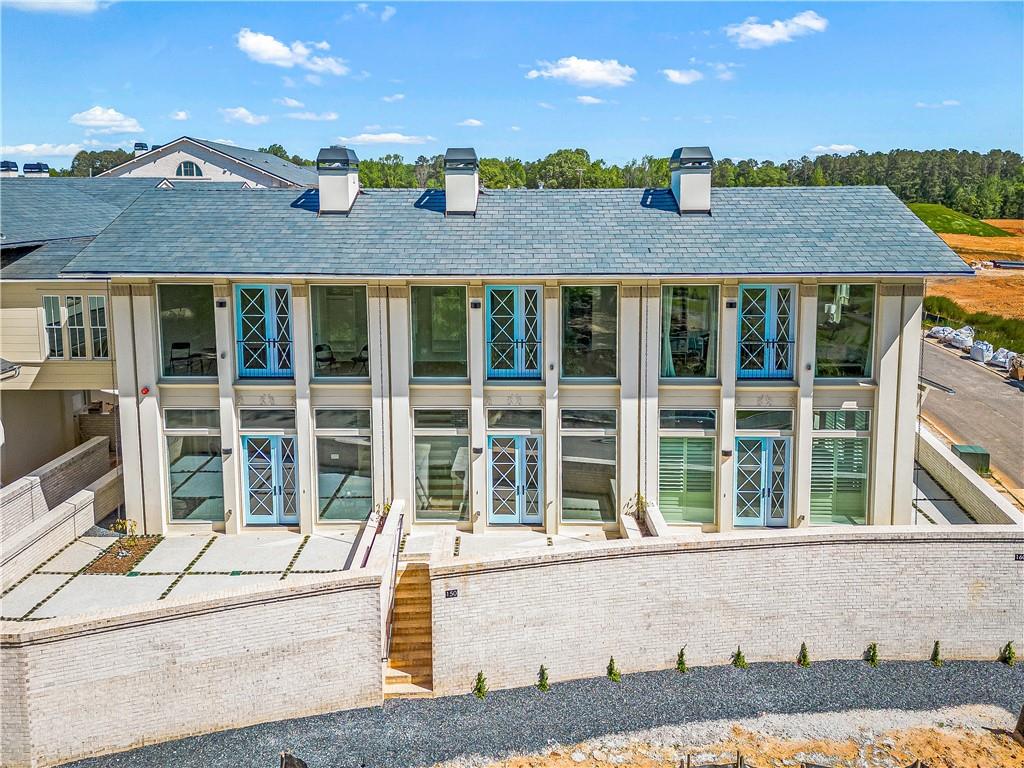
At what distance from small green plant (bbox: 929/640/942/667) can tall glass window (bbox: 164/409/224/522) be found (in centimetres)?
1360

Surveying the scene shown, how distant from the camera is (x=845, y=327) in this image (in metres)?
16.9

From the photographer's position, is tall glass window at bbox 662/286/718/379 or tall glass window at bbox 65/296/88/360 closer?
tall glass window at bbox 662/286/718/379

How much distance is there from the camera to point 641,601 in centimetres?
1359

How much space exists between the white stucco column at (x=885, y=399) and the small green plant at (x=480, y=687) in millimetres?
8853

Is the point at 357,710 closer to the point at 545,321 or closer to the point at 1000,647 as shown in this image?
the point at 545,321

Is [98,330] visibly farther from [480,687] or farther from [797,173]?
[797,173]

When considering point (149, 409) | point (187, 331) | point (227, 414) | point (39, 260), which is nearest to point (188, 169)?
point (39, 260)

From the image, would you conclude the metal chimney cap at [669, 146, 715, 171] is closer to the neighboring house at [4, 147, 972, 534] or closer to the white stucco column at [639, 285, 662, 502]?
the neighboring house at [4, 147, 972, 534]

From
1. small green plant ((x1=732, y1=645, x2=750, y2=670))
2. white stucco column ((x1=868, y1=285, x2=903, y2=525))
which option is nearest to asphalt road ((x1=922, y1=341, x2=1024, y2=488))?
white stucco column ((x1=868, y1=285, x2=903, y2=525))

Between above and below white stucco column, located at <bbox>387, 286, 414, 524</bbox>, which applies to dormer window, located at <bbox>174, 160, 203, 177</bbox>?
above

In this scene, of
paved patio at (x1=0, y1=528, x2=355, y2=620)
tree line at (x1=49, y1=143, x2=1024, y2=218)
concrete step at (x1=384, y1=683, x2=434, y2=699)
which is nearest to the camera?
concrete step at (x1=384, y1=683, x2=434, y2=699)

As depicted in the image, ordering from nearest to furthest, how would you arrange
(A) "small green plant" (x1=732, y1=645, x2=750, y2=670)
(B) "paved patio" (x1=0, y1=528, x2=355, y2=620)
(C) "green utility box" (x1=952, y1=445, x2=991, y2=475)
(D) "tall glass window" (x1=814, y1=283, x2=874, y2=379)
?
1. (A) "small green plant" (x1=732, y1=645, x2=750, y2=670)
2. (B) "paved patio" (x1=0, y1=528, x2=355, y2=620)
3. (D) "tall glass window" (x1=814, y1=283, x2=874, y2=379)
4. (C) "green utility box" (x1=952, y1=445, x2=991, y2=475)

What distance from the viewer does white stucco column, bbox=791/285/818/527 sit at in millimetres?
Answer: 16625

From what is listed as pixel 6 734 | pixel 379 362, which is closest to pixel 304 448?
pixel 379 362
